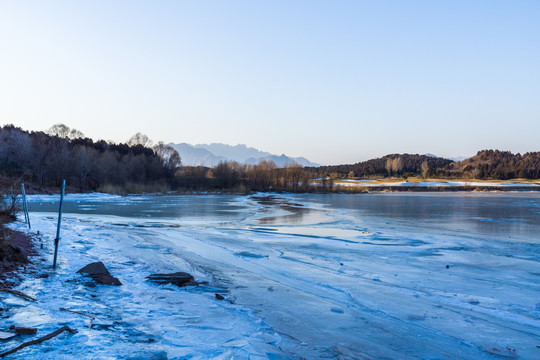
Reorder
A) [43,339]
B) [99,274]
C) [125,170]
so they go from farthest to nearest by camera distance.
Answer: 1. [125,170]
2. [99,274]
3. [43,339]

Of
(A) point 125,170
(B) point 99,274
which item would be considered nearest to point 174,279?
(B) point 99,274

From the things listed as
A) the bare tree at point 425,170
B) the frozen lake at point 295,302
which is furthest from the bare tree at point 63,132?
the bare tree at point 425,170

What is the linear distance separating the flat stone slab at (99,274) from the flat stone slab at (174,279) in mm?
713

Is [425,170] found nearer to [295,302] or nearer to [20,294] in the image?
[295,302]

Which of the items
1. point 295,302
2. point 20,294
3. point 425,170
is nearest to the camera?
point 20,294

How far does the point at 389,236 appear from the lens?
559 inches

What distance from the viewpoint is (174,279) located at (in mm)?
7078

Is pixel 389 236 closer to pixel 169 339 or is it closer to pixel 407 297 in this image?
pixel 407 297

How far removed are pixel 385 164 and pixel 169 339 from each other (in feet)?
545

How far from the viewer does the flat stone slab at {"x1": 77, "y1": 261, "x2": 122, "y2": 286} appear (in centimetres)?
651

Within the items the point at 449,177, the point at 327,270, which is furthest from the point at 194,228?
the point at 449,177

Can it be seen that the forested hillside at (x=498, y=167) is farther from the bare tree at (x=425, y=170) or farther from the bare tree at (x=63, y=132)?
the bare tree at (x=63, y=132)

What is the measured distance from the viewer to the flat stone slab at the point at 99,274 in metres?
6.51

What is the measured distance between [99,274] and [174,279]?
1330mm
